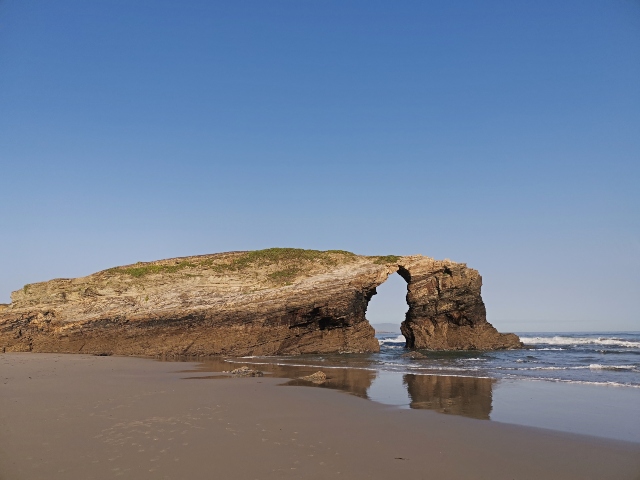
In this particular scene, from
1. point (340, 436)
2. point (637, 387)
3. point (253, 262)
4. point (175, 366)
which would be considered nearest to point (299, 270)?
point (253, 262)

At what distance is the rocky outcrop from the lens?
26.2m

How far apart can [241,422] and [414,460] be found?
3393 millimetres

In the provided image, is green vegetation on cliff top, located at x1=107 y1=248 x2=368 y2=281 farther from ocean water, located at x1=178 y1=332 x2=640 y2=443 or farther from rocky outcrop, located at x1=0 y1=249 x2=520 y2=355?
ocean water, located at x1=178 y1=332 x2=640 y2=443

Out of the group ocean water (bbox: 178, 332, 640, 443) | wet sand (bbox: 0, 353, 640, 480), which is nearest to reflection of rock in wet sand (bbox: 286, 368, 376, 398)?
ocean water (bbox: 178, 332, 640, 443)

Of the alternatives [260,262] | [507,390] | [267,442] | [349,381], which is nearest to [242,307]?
[260,262]

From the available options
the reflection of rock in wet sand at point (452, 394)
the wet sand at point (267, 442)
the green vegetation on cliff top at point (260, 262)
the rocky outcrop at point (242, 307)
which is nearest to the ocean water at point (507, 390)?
the reflection of rock in wet sand at point (452, 394)

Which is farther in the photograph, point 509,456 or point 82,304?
point 82,304

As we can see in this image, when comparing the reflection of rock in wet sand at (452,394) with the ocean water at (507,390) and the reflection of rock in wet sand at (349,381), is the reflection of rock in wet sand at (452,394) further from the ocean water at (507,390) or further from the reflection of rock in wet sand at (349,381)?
the reflection of rock in wet sand at (349,381)

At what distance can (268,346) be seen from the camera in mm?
26469

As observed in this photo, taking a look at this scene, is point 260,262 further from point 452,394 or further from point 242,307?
point 452,394

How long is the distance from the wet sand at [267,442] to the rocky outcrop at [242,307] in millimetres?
15412

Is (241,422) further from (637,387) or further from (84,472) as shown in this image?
(637,387)

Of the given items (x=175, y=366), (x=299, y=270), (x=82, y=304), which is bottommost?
(x=175, y=366)

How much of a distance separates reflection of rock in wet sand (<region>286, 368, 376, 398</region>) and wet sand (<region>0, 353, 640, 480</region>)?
1.97 metres
